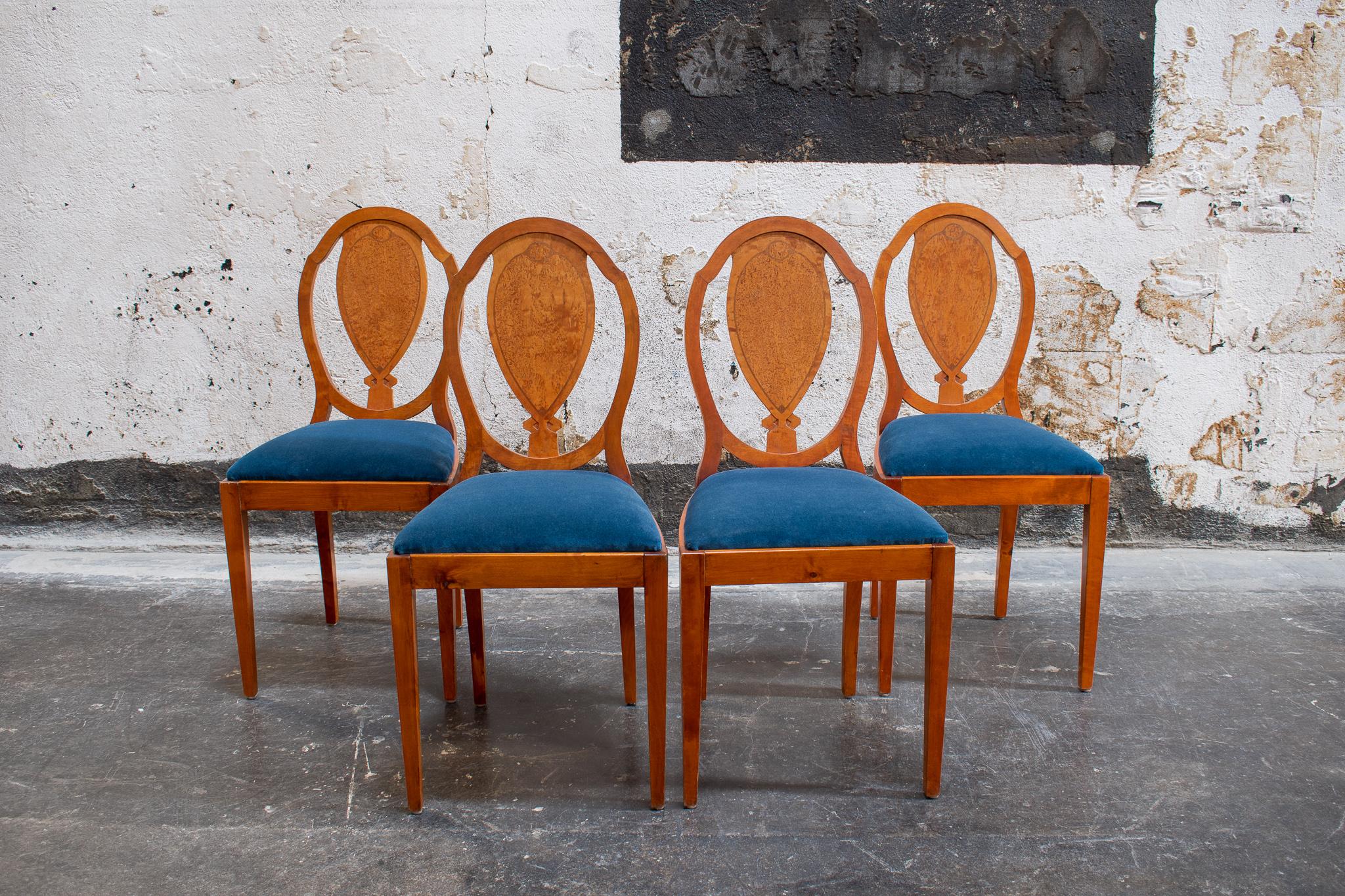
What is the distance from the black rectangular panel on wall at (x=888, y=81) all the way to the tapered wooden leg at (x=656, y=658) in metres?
1.86

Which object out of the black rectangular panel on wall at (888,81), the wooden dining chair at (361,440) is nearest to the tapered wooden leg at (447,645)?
the wooden dining chair at (361,440)

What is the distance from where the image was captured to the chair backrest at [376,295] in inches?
95.7

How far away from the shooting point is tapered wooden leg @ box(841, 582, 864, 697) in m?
2.05

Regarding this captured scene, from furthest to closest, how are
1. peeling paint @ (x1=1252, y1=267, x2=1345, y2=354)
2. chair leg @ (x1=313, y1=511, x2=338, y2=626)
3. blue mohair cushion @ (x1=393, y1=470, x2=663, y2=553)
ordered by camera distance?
peeling paint @ (x1=1252, y1=267, x2=1345, y2=354) < chair leg @ (x1=313, y1=511, x2=338, y2=626) < blue mohair cushion @ (x1=393, y1=470, x2=663, y2=553)

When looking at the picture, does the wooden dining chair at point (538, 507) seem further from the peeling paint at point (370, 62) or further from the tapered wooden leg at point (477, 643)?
the peeling paint at point (370, 62)

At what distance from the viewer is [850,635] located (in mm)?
2070

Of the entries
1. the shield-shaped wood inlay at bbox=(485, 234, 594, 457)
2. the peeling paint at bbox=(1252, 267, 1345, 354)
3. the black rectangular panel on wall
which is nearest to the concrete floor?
the shield-shaped wood inlay at bbox=(485, 234, 594, 457)

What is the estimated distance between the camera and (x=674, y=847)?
1.51 meters

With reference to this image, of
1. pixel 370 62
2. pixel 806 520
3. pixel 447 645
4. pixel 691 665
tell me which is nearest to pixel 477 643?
pixel 447 645

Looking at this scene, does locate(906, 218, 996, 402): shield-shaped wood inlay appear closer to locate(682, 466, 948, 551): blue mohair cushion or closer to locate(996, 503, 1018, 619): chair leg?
locate(996, 503, 1018, 619): chair leg

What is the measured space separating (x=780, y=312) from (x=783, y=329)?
0.04 metres

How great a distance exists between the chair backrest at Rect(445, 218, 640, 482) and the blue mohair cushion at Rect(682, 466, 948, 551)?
0.38 metres

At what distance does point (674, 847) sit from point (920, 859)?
38 cm

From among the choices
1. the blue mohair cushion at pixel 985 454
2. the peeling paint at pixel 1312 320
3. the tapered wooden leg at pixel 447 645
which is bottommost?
the tapered wooden leg at pixel 447 645
